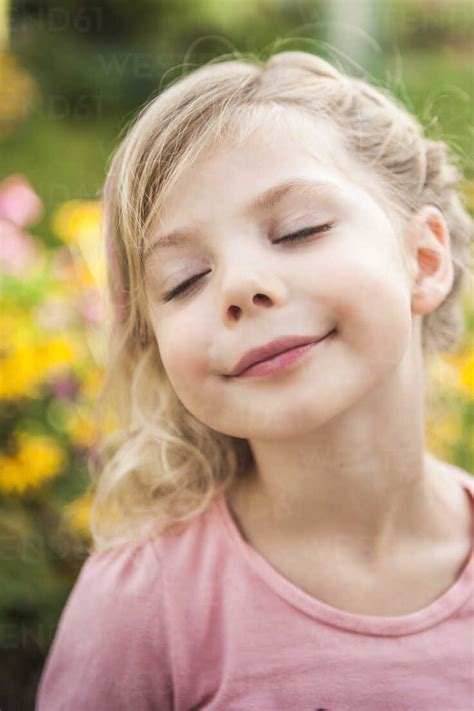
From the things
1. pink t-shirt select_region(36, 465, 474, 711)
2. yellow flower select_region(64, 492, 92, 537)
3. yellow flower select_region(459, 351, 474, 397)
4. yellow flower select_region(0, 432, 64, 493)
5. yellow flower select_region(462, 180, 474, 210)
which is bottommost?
yellow flower select_region(64, 492, 92, 537)

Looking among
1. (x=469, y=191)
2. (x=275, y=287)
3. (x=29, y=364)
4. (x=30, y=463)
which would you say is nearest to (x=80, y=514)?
(x=30, y=463)

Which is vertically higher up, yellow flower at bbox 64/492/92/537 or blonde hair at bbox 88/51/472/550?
blonde hair at bbox 88/51/472/550

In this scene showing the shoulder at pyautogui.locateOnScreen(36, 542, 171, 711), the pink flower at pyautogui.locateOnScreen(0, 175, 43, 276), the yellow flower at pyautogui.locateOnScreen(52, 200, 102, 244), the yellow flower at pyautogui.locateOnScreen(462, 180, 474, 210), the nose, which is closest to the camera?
the nose

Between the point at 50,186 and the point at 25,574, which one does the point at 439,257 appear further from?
the point at 50,186

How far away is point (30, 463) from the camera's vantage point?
4.42 ft

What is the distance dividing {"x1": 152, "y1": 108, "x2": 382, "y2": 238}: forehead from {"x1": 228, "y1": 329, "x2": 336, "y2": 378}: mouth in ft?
0.41

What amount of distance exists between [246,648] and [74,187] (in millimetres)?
1411

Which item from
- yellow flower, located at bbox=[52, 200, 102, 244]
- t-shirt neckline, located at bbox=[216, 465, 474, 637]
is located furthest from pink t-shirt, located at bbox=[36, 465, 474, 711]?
yellow flower, located at bbox=[52, 200, 102, 244]

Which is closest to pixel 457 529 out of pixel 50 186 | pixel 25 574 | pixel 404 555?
pixel 404 555

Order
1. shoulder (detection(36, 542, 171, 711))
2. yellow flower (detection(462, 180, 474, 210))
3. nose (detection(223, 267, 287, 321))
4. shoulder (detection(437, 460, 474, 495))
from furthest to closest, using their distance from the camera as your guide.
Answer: yellow flower (detection(462, 180, 474, 210)), shoulder (detection(437, 460, 474, 495)), shoulder (detection(36, 542, 171, 711)), nose (detection(223, 267, 287, 321))

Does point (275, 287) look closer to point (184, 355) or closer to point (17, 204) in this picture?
point (184, 355)

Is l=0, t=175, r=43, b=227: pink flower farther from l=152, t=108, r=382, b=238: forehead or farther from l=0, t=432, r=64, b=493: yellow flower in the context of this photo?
l=152, t=108, r=382, b=238: forehead

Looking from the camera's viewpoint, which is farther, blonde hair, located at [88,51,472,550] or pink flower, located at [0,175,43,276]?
pink flower, located at [0,175,43,276]

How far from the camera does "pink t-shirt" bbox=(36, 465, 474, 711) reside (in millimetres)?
834
